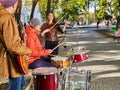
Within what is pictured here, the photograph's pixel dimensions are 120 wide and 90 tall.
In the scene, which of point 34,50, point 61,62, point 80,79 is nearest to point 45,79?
point 61,62

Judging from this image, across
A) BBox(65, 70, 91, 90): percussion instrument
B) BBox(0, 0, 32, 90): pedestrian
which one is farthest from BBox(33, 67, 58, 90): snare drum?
BBox(65, 70, 91, 90): percussion instrument

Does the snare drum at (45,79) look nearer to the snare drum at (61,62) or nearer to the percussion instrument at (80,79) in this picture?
the snare drum at (61,62)

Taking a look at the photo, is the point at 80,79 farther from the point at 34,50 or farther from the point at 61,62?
the point at 34,50

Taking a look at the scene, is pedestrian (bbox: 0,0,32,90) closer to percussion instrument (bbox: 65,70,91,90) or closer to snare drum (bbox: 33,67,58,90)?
snare drum (bbox: 33,67,58,90)

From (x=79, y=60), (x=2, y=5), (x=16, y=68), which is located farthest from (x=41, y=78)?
(x=79, y=60)

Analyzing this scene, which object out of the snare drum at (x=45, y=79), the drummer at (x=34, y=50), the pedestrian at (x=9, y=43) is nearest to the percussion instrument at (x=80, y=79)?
the drummer at (x=34, y=50)

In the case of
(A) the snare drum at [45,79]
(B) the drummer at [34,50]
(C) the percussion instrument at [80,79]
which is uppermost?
(B) the drummer at [34,50]

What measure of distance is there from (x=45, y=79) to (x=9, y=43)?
48.3 inches

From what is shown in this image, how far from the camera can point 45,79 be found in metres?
6.48

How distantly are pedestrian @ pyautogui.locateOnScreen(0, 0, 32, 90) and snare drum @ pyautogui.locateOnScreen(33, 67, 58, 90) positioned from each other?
60 cm

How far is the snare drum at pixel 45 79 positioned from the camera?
6427mm

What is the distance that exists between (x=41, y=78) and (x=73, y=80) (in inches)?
45.1

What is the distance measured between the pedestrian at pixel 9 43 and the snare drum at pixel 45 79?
604mm

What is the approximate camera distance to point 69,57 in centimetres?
773
